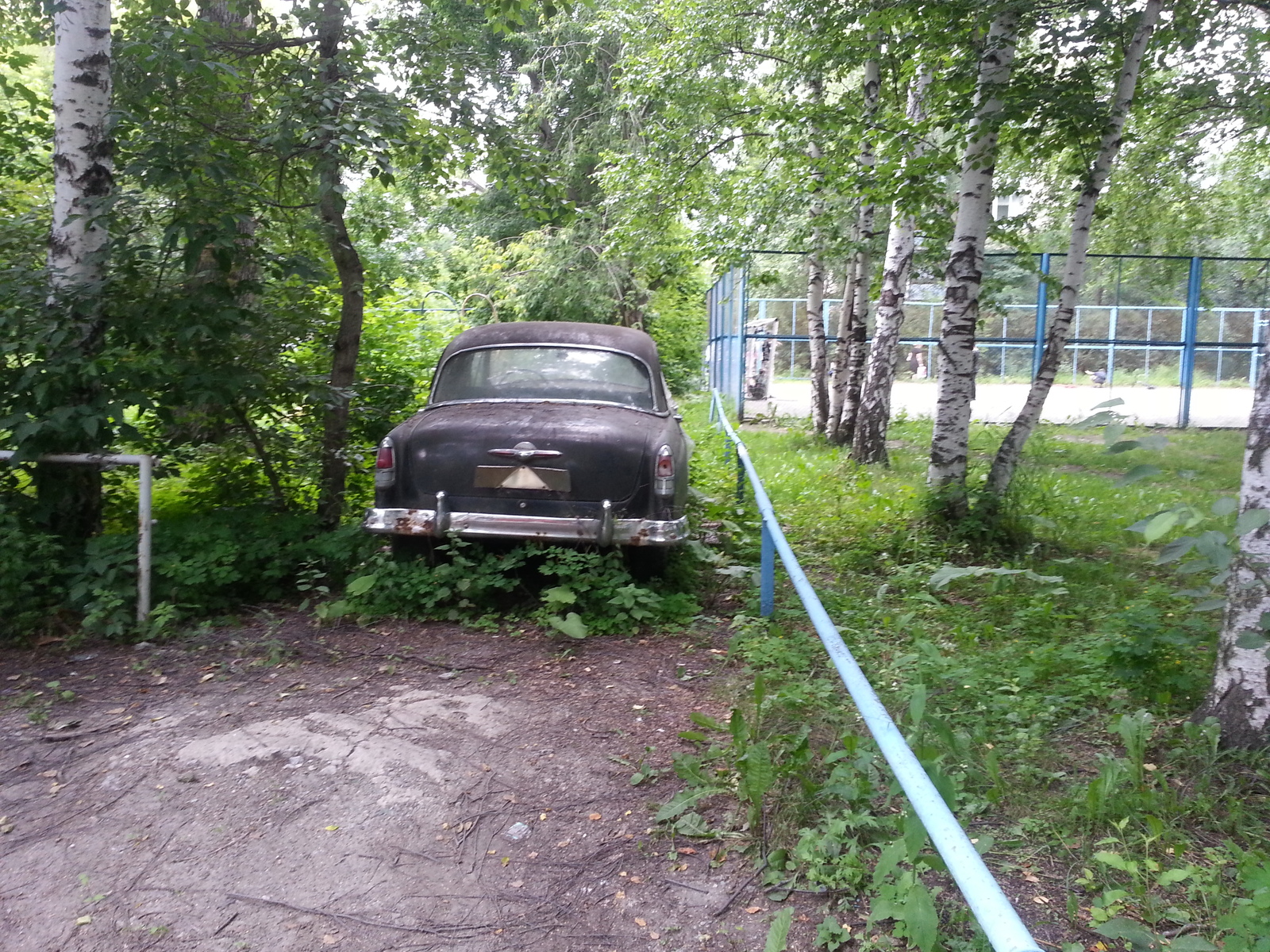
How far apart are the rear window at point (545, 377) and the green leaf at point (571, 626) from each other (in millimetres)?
1921

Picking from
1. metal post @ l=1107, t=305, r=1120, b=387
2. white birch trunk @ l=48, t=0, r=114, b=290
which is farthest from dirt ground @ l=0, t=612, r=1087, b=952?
metal post @ l=1107, t=305, r=1120, b=387

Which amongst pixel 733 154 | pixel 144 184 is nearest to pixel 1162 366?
pixel 733 154

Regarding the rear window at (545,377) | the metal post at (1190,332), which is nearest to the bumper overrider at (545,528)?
the rear window at (545,377)

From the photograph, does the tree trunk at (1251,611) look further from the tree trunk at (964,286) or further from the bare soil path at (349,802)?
the tree trunk at (964,286)

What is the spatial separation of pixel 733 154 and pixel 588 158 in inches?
315

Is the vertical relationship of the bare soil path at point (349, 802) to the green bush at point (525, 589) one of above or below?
below

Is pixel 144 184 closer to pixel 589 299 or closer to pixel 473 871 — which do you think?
pixel 473 871

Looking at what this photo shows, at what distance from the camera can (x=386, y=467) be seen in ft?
21.5

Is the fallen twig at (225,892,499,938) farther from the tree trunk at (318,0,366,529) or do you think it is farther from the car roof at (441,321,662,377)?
the car roof at (441,321,662,377)

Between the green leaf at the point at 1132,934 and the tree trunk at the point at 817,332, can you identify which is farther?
the tree trunk at the point at 817,332

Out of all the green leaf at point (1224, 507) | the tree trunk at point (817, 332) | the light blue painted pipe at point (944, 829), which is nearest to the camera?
the light blue painted pipe at point (944, 829)

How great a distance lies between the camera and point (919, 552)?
7707mm

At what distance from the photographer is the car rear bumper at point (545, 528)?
6.28m

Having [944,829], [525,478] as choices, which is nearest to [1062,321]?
[525,478]
